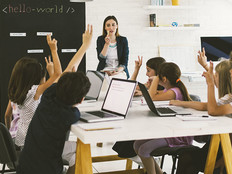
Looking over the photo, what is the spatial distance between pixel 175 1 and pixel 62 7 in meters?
1.92

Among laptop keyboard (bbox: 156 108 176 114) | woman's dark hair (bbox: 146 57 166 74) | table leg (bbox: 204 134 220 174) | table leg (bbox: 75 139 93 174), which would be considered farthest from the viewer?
woman's dark hair (bbox: 146 57 166 74)

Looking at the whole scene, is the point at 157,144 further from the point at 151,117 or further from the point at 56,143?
the point at 56,143

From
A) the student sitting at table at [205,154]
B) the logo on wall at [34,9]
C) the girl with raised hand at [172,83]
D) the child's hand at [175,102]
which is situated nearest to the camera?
the student sitting at table at [205,154]

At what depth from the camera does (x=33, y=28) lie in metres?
5.56

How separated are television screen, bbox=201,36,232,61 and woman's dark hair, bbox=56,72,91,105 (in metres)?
4.64

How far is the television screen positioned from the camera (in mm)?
6648

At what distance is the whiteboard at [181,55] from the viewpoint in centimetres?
662

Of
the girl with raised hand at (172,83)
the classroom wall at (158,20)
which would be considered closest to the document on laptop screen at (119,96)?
the girl with raised hand at (172,83)

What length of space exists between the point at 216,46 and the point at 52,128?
4.99 meters

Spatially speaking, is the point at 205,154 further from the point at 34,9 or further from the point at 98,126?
the point at 34,9

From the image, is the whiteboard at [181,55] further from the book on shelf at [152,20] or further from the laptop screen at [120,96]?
the laptop screen at [120,96]

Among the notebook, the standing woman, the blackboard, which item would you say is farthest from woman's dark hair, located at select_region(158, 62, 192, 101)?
the blackboard

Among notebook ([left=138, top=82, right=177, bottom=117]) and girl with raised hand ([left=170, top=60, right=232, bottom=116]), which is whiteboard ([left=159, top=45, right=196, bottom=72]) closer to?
girl with raised hand ([left=170, top=60, right=232, bottom=116])

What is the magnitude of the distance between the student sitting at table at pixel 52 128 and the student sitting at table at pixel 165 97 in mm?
704
